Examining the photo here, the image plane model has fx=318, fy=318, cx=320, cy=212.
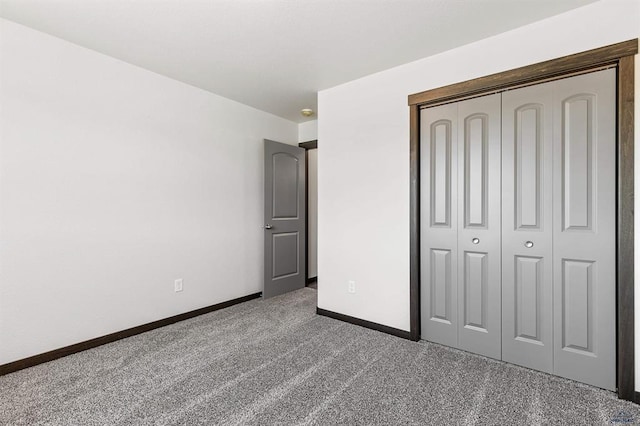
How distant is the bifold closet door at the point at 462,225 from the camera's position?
2320mm

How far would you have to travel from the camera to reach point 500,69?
226 cm

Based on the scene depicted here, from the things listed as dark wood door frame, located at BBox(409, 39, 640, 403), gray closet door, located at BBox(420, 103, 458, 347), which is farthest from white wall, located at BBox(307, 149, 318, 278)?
dark wood door frame, located at BBox(409, 39, 640, 403)

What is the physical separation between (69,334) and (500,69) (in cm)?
Answer: 375

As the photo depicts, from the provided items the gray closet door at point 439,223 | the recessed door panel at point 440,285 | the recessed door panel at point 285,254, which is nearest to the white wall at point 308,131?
the recessed door panel at point 285,254

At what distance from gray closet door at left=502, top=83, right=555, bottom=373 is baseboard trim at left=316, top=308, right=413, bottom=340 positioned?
0.77 metres

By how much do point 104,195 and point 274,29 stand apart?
189cm

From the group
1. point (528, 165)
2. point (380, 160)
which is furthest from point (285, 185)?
point (528, 165)

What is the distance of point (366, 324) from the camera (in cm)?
298

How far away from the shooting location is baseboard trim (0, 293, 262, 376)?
7.14 ft

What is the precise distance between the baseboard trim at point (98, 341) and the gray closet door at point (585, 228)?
3.07 meters

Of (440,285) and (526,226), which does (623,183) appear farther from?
(440,285)

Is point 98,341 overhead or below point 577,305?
below

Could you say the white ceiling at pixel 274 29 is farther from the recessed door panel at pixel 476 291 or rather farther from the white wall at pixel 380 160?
the recessed door panel at pixel 476 291

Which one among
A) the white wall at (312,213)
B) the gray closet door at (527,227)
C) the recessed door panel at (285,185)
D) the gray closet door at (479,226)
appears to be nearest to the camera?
the gray closet door at (527,227)
